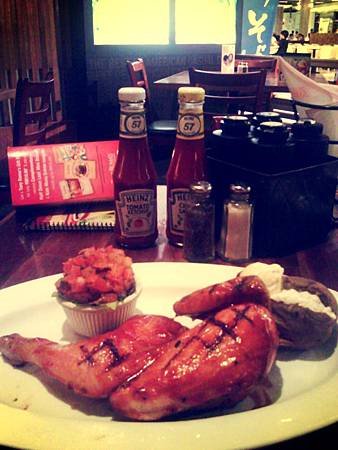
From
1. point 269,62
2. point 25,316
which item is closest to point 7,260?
point 25,316

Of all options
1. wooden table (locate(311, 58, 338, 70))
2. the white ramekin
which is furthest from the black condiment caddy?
wooden table (locate(311, 58, 338, 70))

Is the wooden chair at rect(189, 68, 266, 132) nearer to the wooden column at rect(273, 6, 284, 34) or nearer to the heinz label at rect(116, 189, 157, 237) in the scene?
the heinz label at rect(116, 189, 157, 237)

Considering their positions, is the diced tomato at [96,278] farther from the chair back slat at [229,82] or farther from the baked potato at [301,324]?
the chair back slat at [229,82]

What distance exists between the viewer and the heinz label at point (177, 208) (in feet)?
3.95

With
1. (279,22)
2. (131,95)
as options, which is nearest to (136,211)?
(131,95)

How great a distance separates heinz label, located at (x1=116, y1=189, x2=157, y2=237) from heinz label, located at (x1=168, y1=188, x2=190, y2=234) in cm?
5

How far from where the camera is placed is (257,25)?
275 inches

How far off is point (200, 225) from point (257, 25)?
21.6 feet

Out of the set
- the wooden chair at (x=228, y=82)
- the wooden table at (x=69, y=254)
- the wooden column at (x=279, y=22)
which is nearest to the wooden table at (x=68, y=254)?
the wooden table at (x=69, y=254)

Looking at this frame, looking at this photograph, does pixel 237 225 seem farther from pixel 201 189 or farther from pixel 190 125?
pixel 190 125

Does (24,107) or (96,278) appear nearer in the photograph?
(96,278)

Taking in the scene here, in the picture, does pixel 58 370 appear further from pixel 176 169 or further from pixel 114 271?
pixel 176 169

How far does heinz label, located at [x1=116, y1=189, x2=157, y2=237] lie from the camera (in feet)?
3.87

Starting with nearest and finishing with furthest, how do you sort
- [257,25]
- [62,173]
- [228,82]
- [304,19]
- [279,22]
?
[62,173]
[228,82]
[257,25]
[279,22]
[304,19]
